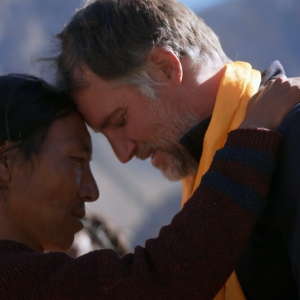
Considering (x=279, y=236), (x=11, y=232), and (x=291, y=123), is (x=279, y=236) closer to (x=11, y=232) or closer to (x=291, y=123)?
(x=291, y=123)

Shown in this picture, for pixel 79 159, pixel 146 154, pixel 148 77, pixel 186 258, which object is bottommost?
pixel 186 258

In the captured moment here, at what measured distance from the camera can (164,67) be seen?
1.90m

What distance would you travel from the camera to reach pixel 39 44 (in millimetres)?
3879

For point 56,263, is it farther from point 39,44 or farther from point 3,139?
point 39,44

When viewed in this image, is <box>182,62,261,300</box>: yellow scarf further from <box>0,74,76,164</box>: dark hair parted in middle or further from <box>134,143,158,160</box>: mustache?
<box>0,74,76,164</box>: dark hair parted in middle

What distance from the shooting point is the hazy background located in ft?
12.5

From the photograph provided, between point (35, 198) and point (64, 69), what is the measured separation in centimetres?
52

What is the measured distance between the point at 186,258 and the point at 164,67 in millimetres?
746

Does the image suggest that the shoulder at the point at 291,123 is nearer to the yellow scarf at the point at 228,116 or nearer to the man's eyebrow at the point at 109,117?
the yellow scarf at the point at 228,116

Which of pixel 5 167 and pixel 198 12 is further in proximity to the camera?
pixel 198 12

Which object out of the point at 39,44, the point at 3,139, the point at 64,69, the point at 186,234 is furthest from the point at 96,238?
the point at 186,234

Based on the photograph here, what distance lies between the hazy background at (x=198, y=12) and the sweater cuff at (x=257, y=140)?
2359 mm

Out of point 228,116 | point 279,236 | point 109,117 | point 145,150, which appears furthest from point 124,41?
point 279,236

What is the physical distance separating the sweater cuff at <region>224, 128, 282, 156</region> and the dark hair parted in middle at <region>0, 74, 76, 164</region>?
549 millimetres
